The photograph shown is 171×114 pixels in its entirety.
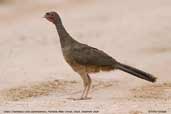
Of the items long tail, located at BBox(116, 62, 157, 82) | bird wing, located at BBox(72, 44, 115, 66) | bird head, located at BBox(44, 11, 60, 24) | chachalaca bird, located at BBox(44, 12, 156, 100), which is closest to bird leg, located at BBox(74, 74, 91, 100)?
chachalaca bird, located at BBox(44, 12, 156, 100)

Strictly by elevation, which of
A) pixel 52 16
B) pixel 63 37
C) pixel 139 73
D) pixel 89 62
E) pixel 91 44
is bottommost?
pixel 91 44

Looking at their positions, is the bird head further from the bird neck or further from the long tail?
the long tail

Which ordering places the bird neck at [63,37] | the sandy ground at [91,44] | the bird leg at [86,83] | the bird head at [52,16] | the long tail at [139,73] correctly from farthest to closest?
the bird head at [52,16], the bird neck at [63,37], the bird leg at [86,83], the long tail at [139,73], the sandy ground at [91,44]

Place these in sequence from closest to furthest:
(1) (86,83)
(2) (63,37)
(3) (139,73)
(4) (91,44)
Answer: (3) (139,73), (1) (86,83), (2) (63,37), (4) (91,44)

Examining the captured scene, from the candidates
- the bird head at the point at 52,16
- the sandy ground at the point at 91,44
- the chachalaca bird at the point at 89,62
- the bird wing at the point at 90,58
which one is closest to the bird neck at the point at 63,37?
the bird head at the point at 52,16

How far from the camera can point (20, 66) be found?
56.1 ft

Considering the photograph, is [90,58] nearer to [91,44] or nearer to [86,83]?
[86,83]

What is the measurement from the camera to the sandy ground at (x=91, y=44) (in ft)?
37.7

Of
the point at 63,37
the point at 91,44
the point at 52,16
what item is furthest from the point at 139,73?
the point at 91,44

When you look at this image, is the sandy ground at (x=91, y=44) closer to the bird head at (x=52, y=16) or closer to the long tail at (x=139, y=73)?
the long tail at (x=139, y=73)

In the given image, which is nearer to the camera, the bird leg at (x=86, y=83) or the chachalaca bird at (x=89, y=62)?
the chachalaca bird at (x=89, y=62)

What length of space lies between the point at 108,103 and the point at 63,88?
10.5 feet

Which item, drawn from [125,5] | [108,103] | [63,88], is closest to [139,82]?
[63,88]

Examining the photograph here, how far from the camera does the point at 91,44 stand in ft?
64.2
